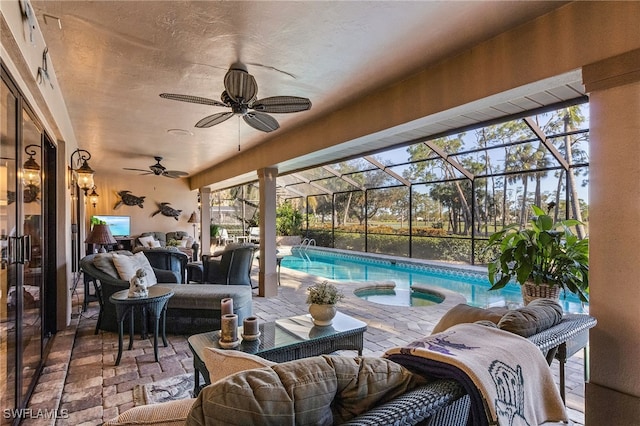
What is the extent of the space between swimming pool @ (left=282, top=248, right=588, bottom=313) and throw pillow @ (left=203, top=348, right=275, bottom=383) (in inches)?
200

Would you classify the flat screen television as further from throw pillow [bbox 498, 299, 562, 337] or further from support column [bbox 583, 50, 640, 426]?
support column [bbox 583, 50, 640, 426]

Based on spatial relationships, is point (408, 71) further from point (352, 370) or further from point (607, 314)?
point (352, 370)

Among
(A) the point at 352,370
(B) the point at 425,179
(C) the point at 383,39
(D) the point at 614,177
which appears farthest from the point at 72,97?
(B) the point at 425,179

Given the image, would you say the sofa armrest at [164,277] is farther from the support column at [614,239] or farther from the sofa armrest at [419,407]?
the support column at [614,239]

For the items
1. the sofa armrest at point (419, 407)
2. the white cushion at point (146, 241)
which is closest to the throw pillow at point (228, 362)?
the sofa armrest at point (419, 407)

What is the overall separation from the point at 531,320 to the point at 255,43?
243cm

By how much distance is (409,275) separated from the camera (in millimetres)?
8719

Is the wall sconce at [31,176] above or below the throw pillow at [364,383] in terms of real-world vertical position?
above

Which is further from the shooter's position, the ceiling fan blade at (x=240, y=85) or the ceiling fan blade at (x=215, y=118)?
Result: the ceiling fan blade at (x=215, y=118)

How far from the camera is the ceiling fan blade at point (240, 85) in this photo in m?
2.70

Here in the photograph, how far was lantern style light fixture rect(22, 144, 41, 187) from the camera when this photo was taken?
2537mm

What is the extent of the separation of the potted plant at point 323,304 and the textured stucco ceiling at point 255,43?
73.7 inches

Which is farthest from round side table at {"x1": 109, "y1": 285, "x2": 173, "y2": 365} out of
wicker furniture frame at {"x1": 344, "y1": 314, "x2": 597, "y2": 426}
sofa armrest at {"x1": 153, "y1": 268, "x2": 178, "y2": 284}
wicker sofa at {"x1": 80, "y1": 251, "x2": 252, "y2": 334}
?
wicker furniture frame at {"x1": 344, "y1": 314, "x2": 597, "y2": 426}

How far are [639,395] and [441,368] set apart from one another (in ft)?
5.04
